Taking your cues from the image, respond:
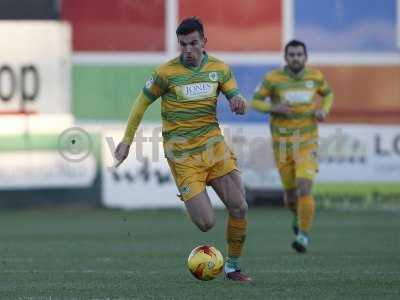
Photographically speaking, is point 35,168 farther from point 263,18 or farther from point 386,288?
point 386,288

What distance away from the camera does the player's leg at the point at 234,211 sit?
434 inches

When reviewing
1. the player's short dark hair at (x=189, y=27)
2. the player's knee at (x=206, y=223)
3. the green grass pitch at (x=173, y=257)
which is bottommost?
the green grass pitch at (x=173, y=257)

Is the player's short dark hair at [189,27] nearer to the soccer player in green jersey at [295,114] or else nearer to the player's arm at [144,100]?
the player's arm at [144,100]

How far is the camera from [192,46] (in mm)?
10883

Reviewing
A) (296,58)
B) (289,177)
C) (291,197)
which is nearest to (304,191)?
(289,177)

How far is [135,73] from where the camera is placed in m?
22.5

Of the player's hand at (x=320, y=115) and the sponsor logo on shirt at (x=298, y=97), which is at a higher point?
the sponsor logo on shirt at (x=298, y=97)

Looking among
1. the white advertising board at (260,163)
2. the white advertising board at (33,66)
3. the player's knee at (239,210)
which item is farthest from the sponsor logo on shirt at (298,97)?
the white advertising board at (33,66)

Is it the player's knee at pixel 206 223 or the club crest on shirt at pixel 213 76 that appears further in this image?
the club crest on shirt at pixel 213 76

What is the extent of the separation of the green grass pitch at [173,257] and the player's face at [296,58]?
207cm

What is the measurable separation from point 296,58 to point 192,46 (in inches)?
182

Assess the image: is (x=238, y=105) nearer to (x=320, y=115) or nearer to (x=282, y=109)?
(x=320, y=115)

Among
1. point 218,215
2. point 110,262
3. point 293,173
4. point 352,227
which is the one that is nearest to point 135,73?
point 218,215

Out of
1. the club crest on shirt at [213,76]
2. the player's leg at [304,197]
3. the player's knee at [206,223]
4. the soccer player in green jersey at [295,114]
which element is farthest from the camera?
the soccer player in green jersey at [295,114]
